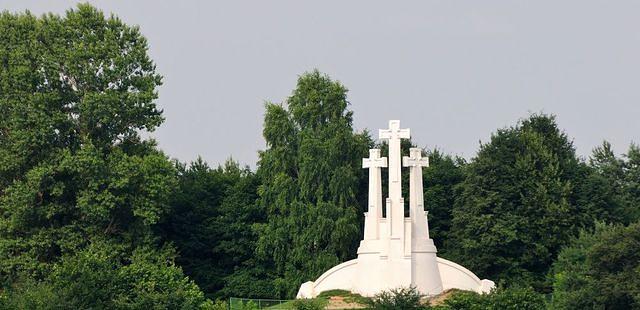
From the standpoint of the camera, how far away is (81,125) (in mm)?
69625

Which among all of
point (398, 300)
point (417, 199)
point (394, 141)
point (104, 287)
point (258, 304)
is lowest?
point (398, 300)

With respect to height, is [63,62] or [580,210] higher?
[63,62]

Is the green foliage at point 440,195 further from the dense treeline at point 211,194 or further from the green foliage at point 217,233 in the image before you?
the green foliage at point 217,233

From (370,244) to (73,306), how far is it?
13957mm

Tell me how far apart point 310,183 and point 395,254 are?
9280 millimetres

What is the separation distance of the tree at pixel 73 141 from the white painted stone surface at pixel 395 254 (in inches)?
351

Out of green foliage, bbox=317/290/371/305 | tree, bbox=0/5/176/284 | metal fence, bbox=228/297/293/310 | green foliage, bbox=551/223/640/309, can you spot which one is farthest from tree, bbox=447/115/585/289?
tree, bbox=0/5/176/284

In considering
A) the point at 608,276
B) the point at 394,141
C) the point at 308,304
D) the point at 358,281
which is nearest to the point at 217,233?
the point at 358,281

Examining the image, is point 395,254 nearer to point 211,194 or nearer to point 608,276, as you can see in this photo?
point 608,276

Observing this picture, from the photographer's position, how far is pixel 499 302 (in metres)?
60.0

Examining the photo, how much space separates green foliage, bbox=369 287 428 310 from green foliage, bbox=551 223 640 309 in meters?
5.33

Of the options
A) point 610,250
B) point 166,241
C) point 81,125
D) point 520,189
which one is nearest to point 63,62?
point 81,125

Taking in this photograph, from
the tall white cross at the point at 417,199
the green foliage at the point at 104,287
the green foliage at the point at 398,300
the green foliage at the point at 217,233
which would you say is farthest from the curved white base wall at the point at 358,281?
the green foliage at the point at 217,233

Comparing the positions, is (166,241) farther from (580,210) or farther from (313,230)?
(580,210)
